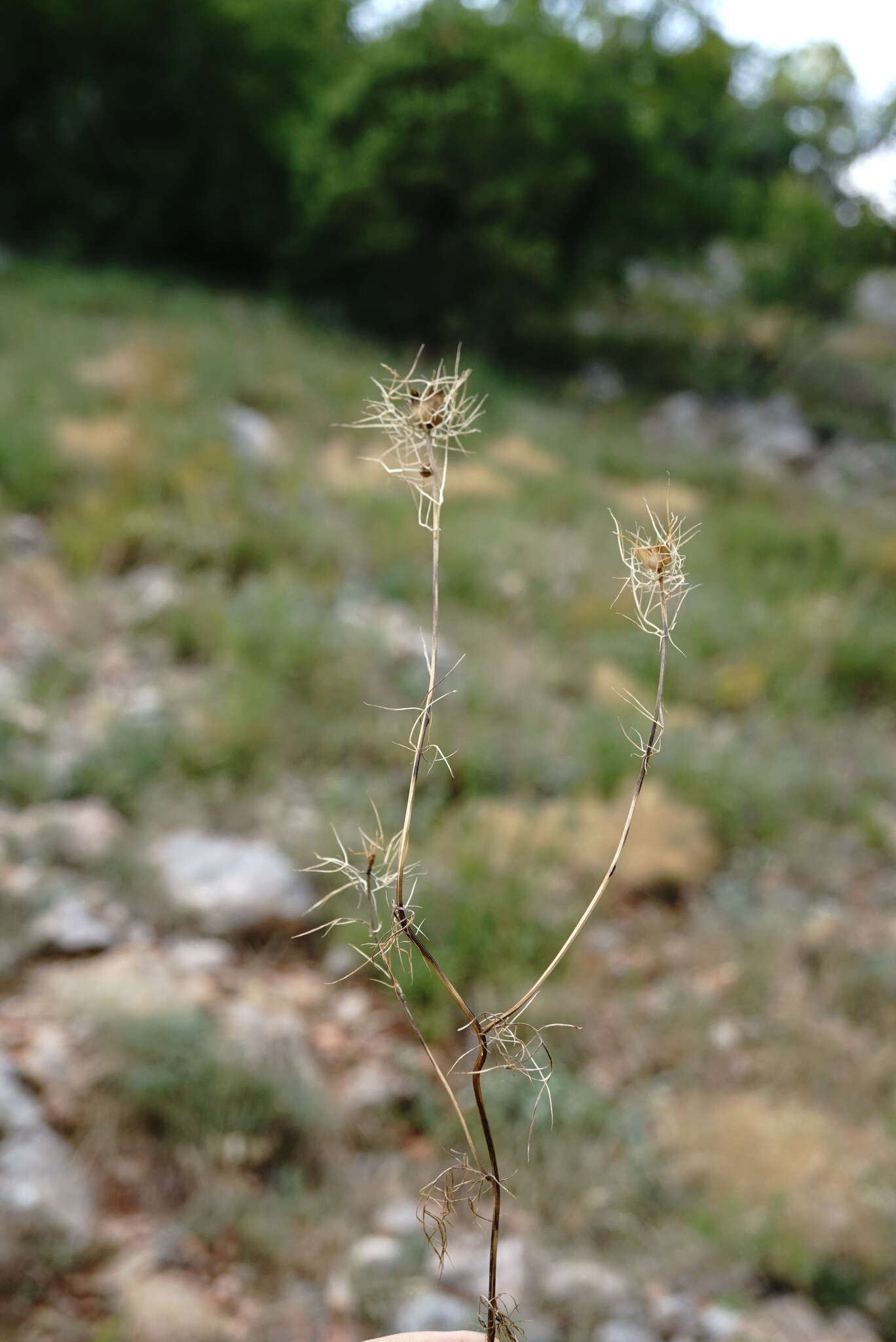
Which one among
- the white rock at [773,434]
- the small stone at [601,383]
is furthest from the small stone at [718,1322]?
the small stone at [601,383]

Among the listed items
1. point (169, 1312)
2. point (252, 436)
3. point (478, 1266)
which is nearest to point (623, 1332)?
point (478, 1266)

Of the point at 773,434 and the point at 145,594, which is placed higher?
the point at 773,434

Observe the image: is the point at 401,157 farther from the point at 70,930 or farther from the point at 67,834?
the point at 70,930

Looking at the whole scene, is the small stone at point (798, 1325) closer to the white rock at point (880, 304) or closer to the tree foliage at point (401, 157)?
the tree foliage at point (401, 157)

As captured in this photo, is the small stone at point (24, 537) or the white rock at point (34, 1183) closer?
the white rock at point (34, 1183)

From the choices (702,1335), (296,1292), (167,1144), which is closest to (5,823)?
(167,1144)

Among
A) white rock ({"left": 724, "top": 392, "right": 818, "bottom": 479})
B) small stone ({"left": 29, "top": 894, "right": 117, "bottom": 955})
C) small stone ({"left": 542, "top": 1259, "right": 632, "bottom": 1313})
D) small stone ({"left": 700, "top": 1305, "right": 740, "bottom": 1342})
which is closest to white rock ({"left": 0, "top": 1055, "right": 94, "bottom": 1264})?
small stone ({"left": 29, "top": 894, "right": 117, "bottom": 955})
